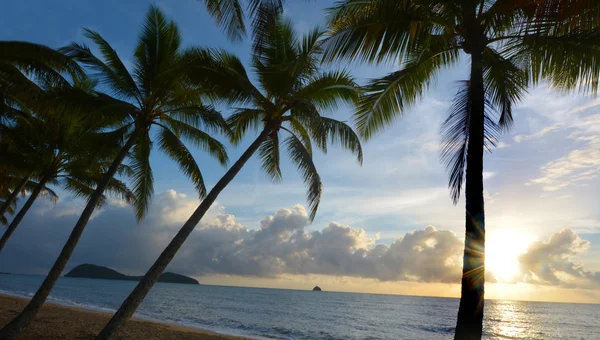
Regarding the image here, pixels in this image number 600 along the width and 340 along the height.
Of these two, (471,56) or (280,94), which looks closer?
(471,56)

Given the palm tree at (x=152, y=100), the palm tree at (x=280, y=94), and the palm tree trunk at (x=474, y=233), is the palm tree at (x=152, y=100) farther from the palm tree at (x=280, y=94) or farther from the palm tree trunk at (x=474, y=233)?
the palm tree trunk at (x=474, y=233)

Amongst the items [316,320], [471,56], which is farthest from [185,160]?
[316,320]

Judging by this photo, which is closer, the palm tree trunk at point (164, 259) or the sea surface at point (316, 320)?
the palm tree trunk at point (164, 259)

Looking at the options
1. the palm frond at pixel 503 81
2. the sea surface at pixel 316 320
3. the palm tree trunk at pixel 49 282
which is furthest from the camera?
the sea surface at pixel 316 320

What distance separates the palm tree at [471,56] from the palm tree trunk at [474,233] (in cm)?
1

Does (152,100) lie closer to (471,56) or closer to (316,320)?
(471,56)

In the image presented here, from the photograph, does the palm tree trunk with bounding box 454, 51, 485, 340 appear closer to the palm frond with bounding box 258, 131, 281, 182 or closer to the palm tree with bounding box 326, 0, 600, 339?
the palm tree with bounding box 326, 0, 600, 339

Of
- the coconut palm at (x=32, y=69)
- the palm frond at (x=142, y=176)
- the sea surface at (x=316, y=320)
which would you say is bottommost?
the sea surface at (x=316, y=320)

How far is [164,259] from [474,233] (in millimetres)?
6384

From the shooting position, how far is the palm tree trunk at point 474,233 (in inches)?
200

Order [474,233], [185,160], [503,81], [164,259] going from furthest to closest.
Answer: [185,160] → [164,259] → [503,81] → [474,233]

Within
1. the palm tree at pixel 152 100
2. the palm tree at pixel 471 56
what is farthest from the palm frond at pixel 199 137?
the palm tree at pixel 471 56

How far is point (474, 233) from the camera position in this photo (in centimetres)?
538

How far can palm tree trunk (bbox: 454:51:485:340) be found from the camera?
5.08 meters
